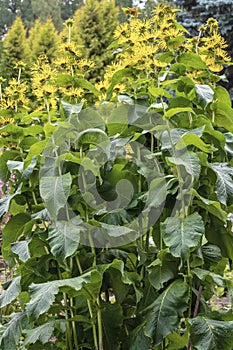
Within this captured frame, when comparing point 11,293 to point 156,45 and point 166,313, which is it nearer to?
point 166,313

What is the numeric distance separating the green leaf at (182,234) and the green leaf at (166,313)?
0.45 feet

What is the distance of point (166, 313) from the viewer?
134cm

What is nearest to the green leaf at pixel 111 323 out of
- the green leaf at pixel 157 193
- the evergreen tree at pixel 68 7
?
the green leaf at pixel 157 193

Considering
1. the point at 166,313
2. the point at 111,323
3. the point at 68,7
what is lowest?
the point at 68,7

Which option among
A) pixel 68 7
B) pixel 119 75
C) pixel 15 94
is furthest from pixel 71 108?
pixel 68 7

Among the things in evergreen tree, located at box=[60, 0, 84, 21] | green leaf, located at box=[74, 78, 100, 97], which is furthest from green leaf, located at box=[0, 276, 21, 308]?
evergreen tree, located at box=[60, 0, 84, 21]

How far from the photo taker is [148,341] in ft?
4.53

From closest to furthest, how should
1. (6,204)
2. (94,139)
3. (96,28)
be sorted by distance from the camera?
(94,139) → (6,204) → (96,28)

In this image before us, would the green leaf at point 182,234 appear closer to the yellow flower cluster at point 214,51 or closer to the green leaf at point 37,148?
the green leaf at point 37,148

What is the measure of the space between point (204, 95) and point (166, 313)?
0.64 m

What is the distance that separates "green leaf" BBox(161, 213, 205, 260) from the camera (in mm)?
1273

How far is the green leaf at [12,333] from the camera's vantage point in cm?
157

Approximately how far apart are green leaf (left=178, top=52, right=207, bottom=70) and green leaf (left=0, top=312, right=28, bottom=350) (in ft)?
3.18

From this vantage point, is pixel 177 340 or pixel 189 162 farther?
pixel 177 340
